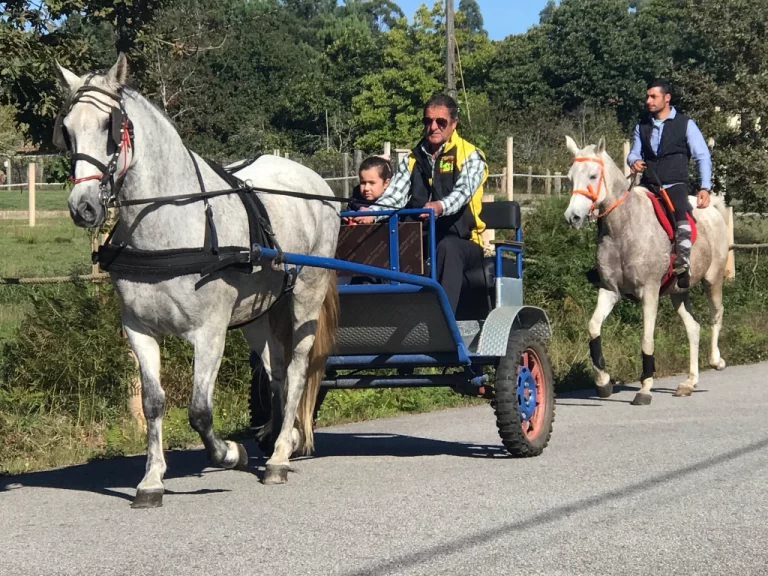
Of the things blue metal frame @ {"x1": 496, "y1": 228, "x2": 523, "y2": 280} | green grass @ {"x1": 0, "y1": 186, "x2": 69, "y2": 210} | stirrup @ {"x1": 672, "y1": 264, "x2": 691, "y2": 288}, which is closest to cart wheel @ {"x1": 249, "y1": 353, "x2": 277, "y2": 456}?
blue metal frame @ {"x1": 496, "y1": 228, "x2": 523, "y2": 280}

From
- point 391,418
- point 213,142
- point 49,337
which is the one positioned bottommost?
point 391,418

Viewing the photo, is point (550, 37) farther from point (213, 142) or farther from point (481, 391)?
point (481, 391)

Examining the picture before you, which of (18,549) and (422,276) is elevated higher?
(422,276)

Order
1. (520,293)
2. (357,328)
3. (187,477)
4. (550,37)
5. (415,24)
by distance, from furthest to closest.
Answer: (550,37)
(415,24)
(520,293)
(357,328)
(187,477)

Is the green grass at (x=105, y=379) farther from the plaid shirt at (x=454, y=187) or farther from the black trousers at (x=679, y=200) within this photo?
the plaid shirt at (x=454, y=187)

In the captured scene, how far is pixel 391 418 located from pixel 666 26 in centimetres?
7593

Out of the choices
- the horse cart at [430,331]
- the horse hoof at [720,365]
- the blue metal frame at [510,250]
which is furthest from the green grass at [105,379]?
the blue metal frame at [510,250]

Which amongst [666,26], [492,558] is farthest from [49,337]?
[666,26]

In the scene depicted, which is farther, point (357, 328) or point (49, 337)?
point (49, 337)

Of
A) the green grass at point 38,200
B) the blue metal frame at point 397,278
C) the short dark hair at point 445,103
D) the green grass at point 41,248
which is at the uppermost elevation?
the green grass at point 38,200

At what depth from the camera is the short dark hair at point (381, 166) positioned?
9.30m

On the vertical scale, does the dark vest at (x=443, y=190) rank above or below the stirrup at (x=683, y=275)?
above

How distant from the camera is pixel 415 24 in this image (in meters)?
74.1

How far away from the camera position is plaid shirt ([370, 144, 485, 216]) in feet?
27.9
